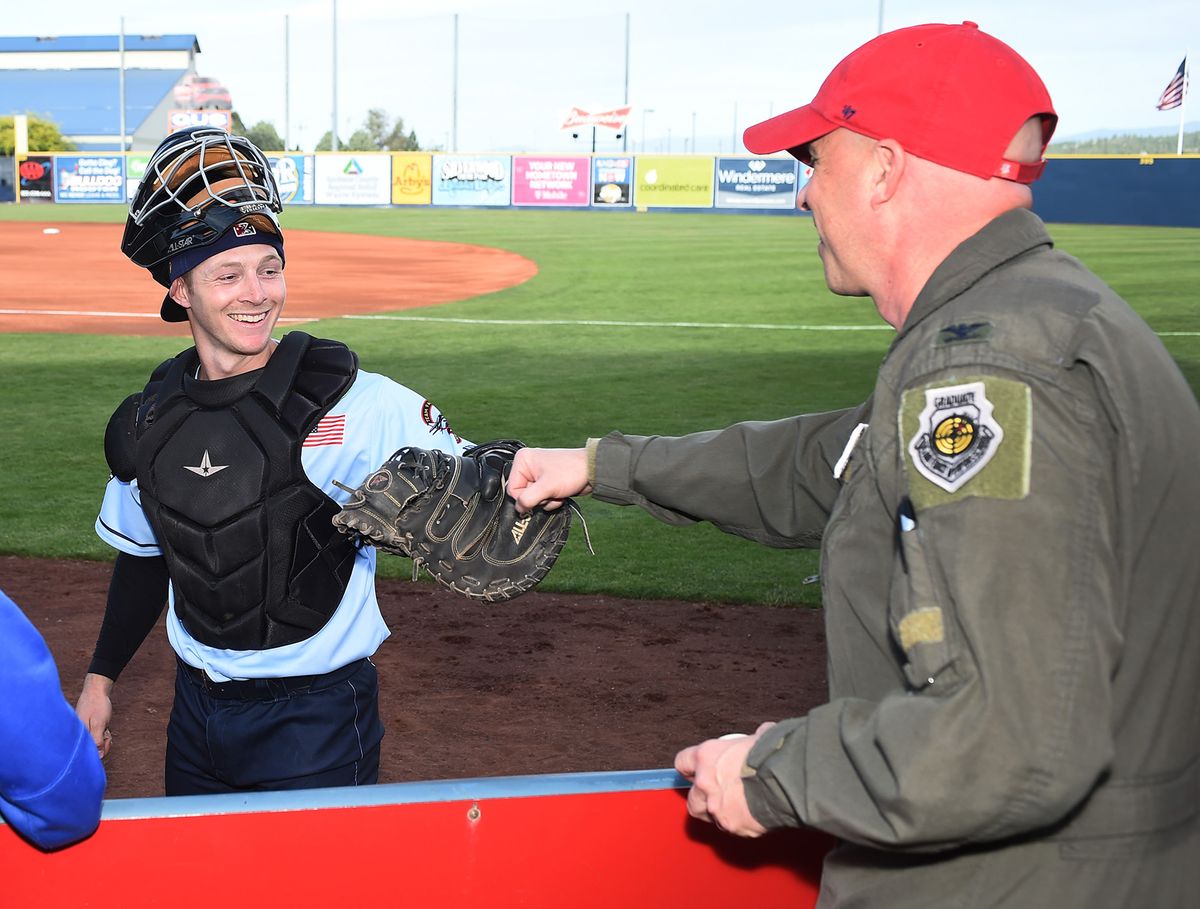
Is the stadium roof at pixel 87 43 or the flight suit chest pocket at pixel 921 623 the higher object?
the stadium roof at pixel 87 43

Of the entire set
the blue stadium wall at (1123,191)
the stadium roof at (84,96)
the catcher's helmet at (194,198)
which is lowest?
the catcher's helmet at (194,198)

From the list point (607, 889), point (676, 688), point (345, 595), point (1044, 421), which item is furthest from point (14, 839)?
point (676, 688)

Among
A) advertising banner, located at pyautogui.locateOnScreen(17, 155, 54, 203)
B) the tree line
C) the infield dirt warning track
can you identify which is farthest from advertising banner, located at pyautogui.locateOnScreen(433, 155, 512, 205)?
the tree line

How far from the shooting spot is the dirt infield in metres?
4.92

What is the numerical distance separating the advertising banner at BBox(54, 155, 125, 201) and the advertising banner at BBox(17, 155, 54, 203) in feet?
1.19

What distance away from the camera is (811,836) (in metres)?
2.00

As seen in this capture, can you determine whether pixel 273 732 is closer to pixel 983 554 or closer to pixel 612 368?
pixel 983 554

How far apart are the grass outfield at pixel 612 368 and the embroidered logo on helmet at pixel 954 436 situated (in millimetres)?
5504

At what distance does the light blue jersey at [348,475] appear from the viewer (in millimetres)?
2814

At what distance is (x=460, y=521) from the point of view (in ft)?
8.17

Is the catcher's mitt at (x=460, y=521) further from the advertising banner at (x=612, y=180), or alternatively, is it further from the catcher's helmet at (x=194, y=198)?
the advertising banner at (x=612, y=180)

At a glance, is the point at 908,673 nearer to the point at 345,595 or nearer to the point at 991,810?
the point at 991,810

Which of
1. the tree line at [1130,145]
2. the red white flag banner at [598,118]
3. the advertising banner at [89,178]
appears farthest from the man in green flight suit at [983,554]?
the red white flag banner at [598,118]

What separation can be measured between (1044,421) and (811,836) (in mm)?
918
